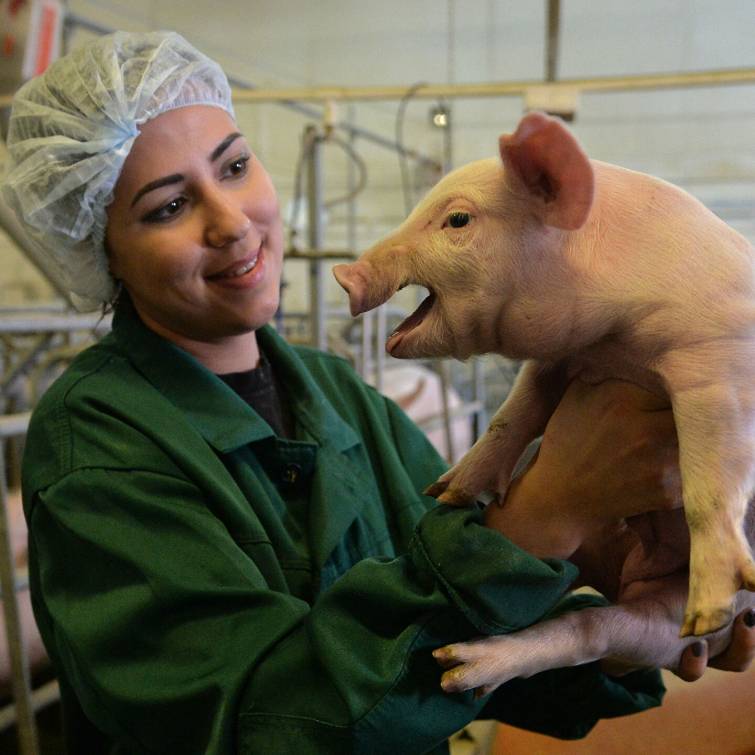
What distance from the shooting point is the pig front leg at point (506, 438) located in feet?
2.48

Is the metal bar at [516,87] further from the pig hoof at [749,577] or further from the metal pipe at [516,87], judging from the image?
the pig hoof at [749,577]

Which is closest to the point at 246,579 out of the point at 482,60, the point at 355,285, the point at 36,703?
the point at 355,285

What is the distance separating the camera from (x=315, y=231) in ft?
6.72

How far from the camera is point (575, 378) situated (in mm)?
774

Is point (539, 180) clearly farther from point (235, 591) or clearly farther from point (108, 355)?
point (108, 355)

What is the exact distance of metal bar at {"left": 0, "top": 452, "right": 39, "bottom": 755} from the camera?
48.9 inches

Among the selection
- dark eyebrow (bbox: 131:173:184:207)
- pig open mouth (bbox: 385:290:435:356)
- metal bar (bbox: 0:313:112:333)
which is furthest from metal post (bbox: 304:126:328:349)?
pig open mouth (bbox: 385:290:435:356)

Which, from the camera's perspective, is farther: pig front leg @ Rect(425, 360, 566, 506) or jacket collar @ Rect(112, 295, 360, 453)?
jacket collar @ Rect(112, 295, 360, 453)

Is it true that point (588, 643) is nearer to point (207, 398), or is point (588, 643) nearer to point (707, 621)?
point (707, 621)

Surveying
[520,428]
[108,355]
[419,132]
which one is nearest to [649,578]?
[520,428]

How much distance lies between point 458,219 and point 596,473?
0.25 metres

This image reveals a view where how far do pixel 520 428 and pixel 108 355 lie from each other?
0.52m

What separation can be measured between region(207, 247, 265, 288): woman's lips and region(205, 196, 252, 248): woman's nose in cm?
4

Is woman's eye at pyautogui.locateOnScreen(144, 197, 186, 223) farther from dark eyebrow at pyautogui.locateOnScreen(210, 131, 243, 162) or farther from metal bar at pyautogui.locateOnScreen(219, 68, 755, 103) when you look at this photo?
metal bar at pyautogui.locateOnScreen(219, 68, 755, 103)
